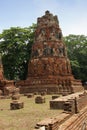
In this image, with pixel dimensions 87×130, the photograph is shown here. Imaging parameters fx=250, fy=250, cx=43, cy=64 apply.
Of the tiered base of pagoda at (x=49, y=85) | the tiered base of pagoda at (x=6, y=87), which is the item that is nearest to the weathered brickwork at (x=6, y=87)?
the tiered base of pagoda at (x=6, y=87)

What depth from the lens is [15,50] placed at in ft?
112

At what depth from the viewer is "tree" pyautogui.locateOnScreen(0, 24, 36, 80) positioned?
33719 millimetres

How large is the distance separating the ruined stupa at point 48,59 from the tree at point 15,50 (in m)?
5.67

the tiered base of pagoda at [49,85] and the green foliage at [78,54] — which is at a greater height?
the green foliage at [78,54]

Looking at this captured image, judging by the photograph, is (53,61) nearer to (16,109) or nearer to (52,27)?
(52,27)

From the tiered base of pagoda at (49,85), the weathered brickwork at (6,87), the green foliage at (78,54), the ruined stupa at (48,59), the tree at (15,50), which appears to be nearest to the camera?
the weathered brickwork at (6,87)

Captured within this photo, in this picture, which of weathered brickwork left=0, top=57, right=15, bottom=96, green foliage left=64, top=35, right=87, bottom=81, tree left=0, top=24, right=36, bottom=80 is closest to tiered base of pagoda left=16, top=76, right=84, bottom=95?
weathered brickwork left=0, top=57, right=15, bottom=96

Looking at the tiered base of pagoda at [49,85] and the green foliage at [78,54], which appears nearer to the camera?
the tiered base of pagoda at [49,85]

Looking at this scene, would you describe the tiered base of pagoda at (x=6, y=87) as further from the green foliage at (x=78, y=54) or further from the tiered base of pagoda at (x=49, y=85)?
the green foliage at (x=78, y=54)

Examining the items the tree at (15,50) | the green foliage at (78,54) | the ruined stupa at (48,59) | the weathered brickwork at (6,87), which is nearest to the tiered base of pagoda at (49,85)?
the ruined stupa at (48,59)

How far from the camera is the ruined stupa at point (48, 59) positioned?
2678 cm

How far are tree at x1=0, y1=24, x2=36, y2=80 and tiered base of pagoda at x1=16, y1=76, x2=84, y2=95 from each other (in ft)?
23.3

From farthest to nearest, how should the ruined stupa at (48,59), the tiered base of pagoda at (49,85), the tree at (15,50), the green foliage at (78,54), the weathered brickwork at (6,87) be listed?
1. the green foliage at (78,54)
2. the tree at (15,50)
3. the ruined stupa at (48,59)
4. the tiered base of pagoda at (49,85)
5. the weathered brickwork at (6,87)

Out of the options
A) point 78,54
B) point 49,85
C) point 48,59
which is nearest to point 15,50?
point 48,59
